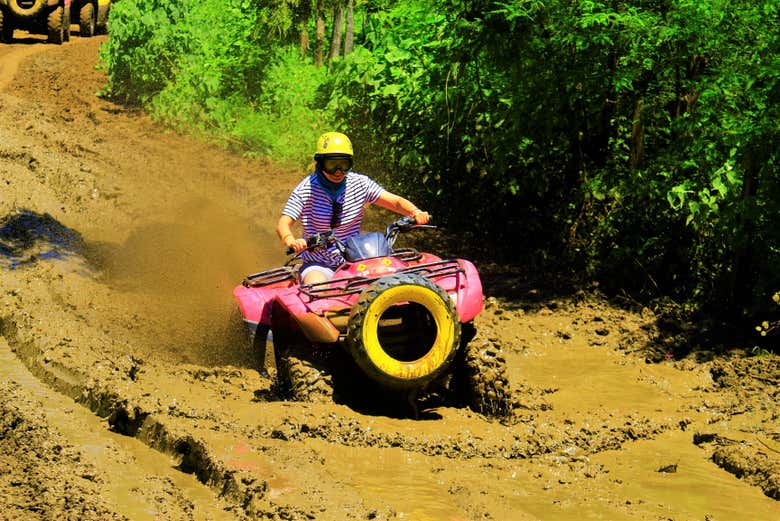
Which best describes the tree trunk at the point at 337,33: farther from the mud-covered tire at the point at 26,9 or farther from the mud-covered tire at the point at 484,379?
the mud-covered tire at the point at 484,379

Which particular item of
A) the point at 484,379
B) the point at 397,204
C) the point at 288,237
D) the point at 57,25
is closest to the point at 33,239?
the point at 288,237

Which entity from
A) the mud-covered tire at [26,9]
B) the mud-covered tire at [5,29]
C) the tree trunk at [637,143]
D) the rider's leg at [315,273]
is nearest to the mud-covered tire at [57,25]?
the mud-covered tire at [26,9]

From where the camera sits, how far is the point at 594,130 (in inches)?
472

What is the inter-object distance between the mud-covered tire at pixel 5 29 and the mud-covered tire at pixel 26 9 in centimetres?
23

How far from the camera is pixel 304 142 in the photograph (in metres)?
17.8

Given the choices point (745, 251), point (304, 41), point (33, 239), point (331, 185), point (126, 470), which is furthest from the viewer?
point (304, 41)

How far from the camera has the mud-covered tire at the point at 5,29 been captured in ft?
86.8

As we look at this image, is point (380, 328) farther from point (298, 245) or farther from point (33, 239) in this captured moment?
point (33, 239)

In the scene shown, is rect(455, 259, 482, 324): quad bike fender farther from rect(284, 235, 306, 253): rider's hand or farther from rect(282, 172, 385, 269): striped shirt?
rect(282, 172, 385, 269): striped shirt

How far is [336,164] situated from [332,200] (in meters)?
0.36

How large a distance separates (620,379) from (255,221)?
6.74 metres

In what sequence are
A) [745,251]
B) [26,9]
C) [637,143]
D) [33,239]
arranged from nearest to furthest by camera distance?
[745,251] < [637,143] < [33,239] < [26,9]

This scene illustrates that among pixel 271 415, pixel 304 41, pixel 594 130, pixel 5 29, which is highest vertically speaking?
pixel 594 130

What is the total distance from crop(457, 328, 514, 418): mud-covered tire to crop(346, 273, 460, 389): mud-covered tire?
0.45 metres
